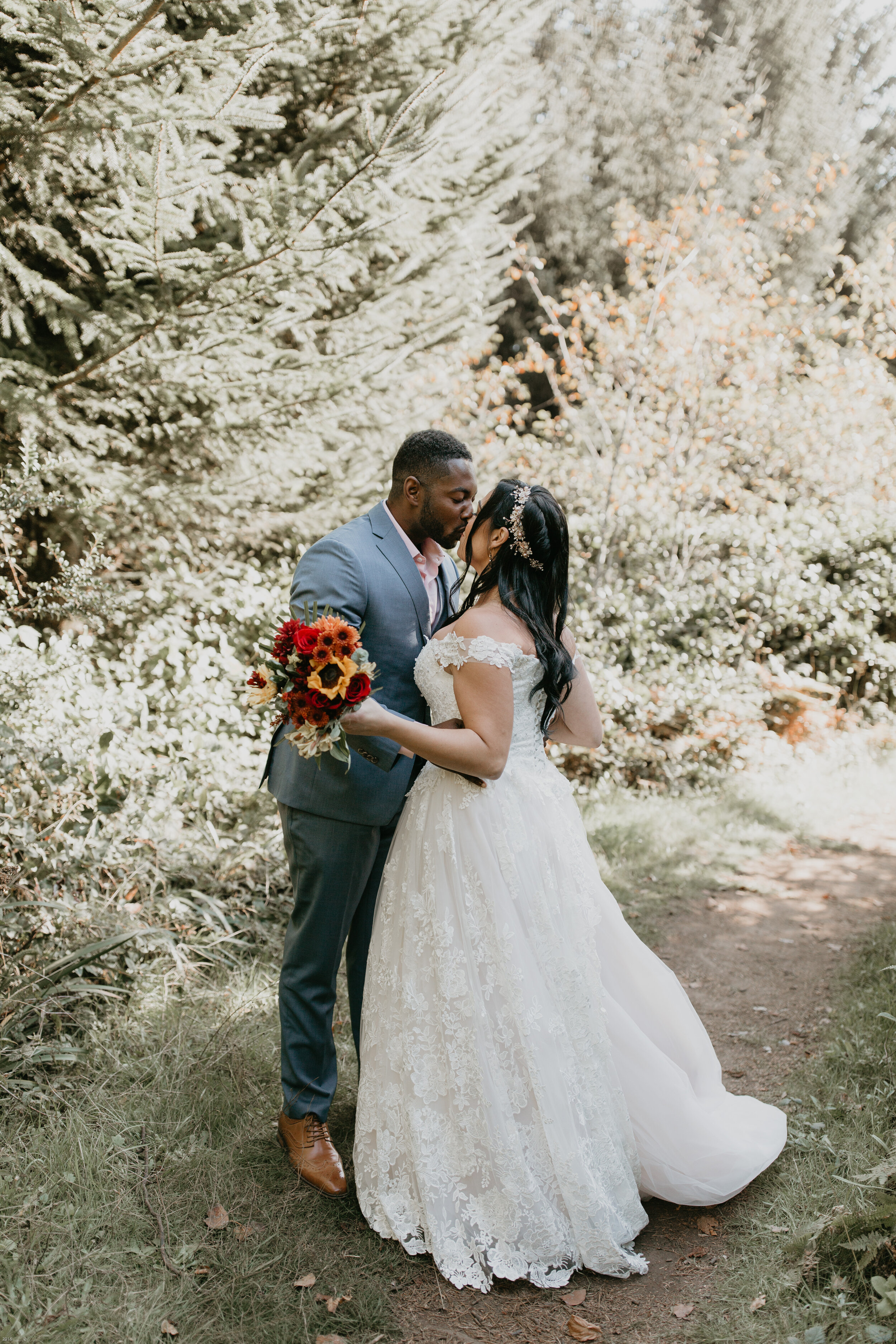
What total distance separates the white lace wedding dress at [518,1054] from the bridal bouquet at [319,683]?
397mm

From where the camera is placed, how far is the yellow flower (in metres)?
2.19

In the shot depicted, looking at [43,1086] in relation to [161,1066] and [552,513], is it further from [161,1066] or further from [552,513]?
[552,513]

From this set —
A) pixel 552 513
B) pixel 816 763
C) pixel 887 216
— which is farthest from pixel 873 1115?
pixel 887 216

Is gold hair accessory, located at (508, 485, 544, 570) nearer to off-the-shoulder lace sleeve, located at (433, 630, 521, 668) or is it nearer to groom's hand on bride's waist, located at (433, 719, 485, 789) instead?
off-the-shoulder lace sleeve, located at (433, 630, 521, 668)

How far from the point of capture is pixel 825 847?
6.14m

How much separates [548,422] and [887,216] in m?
13.8

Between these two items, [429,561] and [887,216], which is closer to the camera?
[429,561]

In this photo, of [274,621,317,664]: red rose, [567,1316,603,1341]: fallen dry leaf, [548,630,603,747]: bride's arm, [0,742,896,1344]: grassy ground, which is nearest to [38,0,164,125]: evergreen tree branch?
[274,621,317,664]: red rose

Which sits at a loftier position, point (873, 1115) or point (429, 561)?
point (429, 561)

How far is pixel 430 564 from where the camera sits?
3062mm

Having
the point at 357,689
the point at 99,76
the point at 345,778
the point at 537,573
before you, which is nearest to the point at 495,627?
the point at 537,573

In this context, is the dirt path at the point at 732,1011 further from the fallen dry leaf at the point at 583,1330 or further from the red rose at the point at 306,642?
the red rose at the point at 306,642

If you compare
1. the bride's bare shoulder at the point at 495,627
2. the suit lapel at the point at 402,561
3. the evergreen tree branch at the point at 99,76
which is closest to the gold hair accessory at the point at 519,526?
the bride's bare shoulder at the point at 495,627

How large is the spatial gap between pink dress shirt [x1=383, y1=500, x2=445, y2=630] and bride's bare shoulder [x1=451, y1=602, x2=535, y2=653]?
0.34 m
